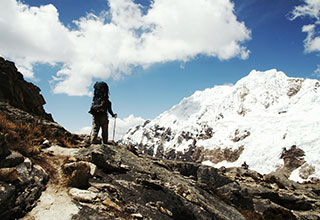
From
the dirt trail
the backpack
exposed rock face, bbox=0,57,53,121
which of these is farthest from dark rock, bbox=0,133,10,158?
exposed rock face, bbox=0,57,53,121

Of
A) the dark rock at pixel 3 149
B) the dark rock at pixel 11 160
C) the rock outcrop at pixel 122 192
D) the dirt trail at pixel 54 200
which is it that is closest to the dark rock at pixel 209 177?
the rock outcrop at pixel 122 192

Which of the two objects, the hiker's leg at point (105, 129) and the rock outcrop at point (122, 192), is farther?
the hiker's leg at point (105, 129)

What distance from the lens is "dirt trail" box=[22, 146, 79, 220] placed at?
13.5 ft

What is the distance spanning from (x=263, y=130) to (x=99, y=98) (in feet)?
404

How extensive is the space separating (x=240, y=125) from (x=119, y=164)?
13987cm

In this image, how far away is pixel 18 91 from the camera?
16.1 m

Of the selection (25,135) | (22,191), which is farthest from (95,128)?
(22,191)

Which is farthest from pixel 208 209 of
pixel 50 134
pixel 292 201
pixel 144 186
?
pixel 292 201

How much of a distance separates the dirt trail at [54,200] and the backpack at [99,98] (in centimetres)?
425

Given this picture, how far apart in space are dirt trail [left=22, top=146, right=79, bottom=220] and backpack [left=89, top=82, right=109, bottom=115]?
425 centimetres

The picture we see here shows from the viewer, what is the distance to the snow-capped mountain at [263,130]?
90694mm

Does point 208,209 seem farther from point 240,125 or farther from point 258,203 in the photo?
point 240,125

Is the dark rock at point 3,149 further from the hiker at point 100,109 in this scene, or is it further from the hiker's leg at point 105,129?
the hiker's leg at point 105,129

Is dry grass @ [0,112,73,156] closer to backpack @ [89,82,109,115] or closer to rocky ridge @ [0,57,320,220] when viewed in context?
rocky ridge @ [0,57,320,220]
